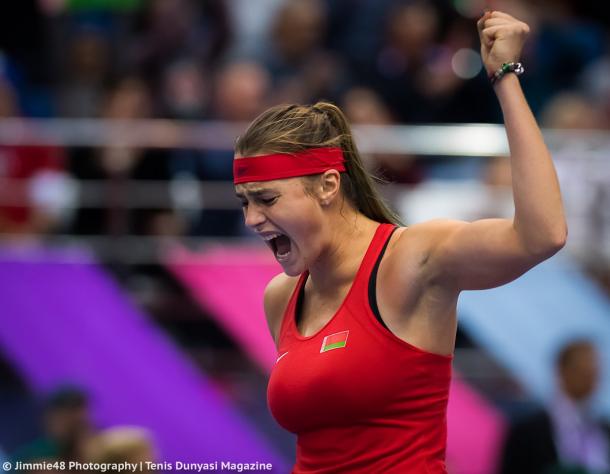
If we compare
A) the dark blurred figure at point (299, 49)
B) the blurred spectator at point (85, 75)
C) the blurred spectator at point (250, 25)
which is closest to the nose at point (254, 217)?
the dark blurred figure at point (299, 49)

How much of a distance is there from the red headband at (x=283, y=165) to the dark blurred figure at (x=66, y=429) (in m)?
3.03

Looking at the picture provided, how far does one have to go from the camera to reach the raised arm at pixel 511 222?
281cm

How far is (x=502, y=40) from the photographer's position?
9.71 ft

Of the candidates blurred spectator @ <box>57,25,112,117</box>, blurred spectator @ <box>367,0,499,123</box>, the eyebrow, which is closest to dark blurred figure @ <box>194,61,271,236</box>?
blurred spectator @ <box>57,25,112,117</box>

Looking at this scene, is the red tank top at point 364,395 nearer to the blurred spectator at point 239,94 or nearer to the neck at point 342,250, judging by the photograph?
the neck at point 342,250

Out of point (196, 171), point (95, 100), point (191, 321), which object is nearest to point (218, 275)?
point (191, 321)

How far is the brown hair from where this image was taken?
3.32 meters

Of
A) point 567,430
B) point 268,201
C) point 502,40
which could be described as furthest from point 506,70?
point 567,430

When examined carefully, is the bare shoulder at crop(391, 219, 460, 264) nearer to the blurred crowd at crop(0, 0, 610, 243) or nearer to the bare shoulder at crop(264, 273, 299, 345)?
the bare shoulder at crop(264, 273, 299, 345)

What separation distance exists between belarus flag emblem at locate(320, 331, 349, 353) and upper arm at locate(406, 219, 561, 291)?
0.31 meters

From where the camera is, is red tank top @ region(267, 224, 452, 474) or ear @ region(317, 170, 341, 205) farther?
ear @ region(317, 170, 341, 205)

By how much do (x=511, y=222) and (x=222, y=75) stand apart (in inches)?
257

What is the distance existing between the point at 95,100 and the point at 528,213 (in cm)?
693

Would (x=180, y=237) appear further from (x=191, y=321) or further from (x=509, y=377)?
(x=509, y=377)
